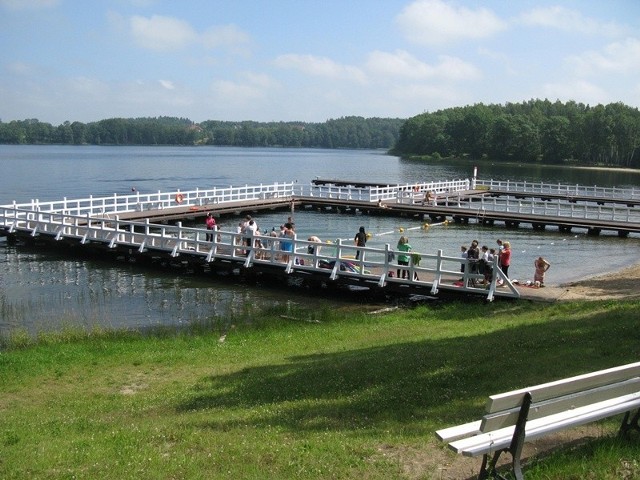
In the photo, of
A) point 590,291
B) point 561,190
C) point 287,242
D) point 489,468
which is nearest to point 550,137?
point 561,190

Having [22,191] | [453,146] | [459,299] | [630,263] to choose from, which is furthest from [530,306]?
[453,146]

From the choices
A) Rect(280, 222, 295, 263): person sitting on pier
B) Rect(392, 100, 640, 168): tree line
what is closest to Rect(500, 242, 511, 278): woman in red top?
Rect(280, 222, 295, 263): person sitting on pier

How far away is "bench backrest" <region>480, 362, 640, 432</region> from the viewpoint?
639 centimetres

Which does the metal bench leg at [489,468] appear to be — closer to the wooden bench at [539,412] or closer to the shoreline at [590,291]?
the wooden bench at [539,412]

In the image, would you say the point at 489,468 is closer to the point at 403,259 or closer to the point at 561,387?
the point at 561,387

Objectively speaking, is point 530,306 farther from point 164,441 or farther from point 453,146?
point 453,146

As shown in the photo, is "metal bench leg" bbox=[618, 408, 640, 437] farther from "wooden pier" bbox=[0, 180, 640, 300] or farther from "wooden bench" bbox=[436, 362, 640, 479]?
"wooden pier" bbox=[0, 180, 640, 300]

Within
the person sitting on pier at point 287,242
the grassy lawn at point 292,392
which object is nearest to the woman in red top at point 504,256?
the grassy lawn at point 292,392

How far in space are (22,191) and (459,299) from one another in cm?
7091

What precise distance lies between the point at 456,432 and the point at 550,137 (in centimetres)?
16918

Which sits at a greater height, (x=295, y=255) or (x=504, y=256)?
(x=504, y=256)

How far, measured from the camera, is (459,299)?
22.5 metres

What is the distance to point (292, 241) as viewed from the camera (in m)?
25.9

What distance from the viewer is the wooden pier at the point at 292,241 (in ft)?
77.9
